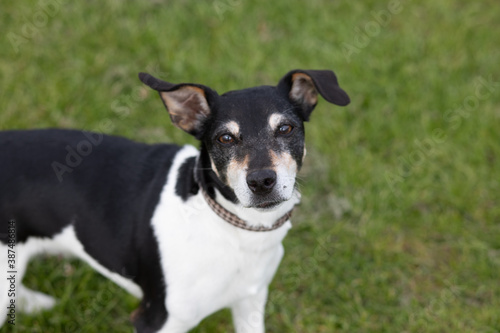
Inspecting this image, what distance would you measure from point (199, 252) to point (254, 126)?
777mm

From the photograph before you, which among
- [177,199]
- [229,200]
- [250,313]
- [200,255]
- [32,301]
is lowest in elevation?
[32,301]

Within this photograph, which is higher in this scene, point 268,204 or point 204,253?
point 268,204

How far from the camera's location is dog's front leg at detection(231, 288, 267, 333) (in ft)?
11.8

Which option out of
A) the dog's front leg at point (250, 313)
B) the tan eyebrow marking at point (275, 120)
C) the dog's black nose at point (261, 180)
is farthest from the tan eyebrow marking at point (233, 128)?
the dog's front leg at point (250, 313)

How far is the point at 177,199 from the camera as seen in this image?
3250mm

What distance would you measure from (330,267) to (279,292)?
20.3 inches

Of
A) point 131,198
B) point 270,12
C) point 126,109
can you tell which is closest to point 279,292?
point 131,198

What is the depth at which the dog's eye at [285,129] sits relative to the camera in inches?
121
